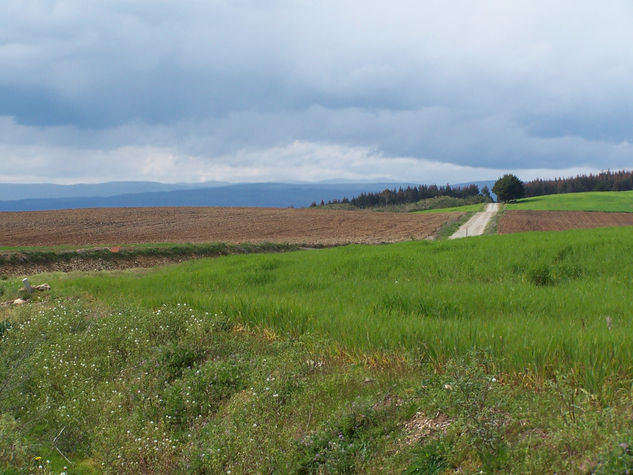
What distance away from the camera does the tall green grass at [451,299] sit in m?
4.90

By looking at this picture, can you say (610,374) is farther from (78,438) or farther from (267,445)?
(78,438)

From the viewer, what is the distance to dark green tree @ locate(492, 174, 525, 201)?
103750 mm

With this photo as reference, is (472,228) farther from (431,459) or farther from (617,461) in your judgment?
(617,461)

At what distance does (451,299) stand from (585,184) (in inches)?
6699

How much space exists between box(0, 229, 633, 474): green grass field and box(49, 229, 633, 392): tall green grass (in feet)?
0.13

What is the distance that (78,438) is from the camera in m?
5.59

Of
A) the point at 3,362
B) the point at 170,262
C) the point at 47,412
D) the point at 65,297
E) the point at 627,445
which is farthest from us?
the point at 170,262

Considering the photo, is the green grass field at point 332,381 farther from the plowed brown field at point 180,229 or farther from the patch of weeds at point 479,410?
the plowed brown field at point 180,229

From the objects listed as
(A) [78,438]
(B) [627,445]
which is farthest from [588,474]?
(A) [78,438]

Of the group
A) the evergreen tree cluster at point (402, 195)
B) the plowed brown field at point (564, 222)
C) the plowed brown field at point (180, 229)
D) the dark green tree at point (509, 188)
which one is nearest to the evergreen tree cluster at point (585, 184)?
the evergreen tree cluster at point (402, 195)

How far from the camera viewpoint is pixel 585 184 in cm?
15250

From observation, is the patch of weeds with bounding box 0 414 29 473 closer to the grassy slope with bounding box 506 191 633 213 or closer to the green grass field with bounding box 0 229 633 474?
the green grass field with bounding box 0 229 633 474

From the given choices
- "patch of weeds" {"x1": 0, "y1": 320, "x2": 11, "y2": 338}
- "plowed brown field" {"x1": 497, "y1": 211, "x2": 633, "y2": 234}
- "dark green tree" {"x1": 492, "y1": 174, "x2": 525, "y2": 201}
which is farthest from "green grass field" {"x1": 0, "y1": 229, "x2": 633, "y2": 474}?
"dark green tree" {"x1": 492, "y1": 174, "x2": 525, "y2": 201}

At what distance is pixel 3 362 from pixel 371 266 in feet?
27.9
